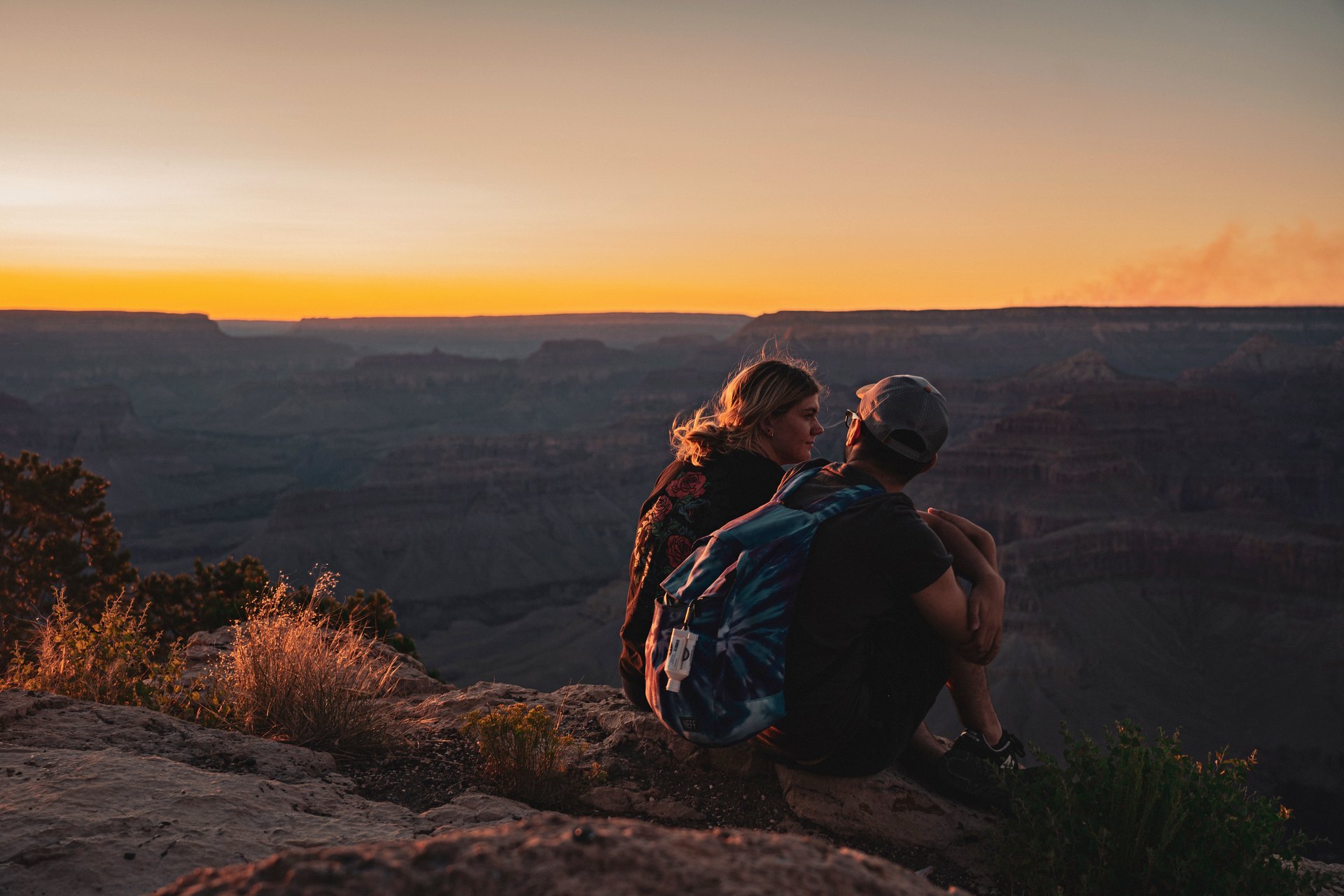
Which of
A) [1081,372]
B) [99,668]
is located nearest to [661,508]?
[99,668]

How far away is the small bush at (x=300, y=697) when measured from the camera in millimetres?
4164

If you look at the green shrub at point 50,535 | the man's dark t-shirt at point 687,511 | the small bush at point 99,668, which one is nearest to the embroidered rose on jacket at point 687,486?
the man's dark t-shirt at point 687,511

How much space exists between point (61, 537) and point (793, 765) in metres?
12.8

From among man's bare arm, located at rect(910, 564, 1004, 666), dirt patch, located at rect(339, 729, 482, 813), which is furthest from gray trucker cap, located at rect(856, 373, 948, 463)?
dirt patch, located at rect(339, 729, 482, 813)

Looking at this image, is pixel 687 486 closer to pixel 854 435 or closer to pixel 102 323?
pixel 854 435

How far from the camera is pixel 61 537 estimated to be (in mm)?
12703

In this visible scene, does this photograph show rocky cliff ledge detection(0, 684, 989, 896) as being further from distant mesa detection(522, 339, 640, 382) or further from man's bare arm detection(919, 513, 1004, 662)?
distant mesa detection(522, 339, 640, 382)

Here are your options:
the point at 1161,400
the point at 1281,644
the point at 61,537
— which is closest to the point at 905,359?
the point at 1161,400

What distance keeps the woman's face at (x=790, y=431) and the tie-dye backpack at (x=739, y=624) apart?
33.5 inches

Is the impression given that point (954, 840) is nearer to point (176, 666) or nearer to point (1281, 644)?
point (176, 666)

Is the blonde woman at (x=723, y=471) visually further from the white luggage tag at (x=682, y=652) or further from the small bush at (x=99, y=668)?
the small bush at (x=99, y=668)

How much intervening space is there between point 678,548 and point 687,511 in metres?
0.15

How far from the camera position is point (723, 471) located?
366cm

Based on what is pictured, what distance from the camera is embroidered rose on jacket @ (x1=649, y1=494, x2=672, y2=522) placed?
3670mm
